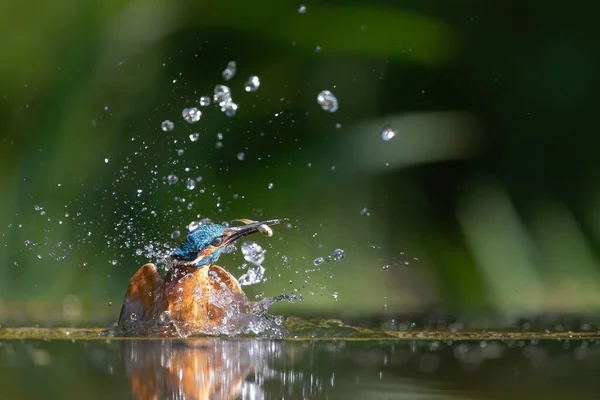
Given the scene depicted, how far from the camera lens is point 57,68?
4.57 metres

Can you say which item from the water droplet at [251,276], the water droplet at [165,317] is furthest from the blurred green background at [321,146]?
the water droplet at [165,317]

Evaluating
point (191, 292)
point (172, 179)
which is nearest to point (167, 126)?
point (172, 179)

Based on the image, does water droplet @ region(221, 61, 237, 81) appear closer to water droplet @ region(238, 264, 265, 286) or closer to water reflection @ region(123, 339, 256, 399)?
water droplet @ region(238, 264, 265, 286)

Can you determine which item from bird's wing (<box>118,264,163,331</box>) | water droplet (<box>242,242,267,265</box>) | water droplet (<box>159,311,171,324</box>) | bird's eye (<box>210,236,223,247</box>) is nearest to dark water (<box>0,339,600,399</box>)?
water droplet (<box>159,311,171,324</box>)

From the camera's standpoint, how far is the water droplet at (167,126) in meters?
4.29

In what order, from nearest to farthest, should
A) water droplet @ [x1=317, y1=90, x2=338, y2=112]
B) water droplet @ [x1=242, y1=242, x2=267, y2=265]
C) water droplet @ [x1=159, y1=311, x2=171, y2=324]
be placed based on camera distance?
1. water droplet @ [x1=159, y1=311, x2=171, y2=324]
2. water droplet @ [x1=242, y1=242, x2=267, y2=265]
3. water droplet @ [x1=317, y1=90, x2=338, y2=112]

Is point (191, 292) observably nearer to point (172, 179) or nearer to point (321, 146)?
point (172, 179)

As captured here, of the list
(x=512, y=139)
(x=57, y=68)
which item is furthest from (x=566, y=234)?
(x=57, y=68)

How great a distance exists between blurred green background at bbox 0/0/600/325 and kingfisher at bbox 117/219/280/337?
1.21m

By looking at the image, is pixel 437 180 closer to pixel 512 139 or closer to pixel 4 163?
pixel 512 139

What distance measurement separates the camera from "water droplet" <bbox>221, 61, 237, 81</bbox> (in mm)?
4284

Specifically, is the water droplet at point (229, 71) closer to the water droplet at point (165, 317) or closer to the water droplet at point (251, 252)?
the water droplet at point (251, 252)

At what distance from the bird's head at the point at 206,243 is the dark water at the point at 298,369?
64cm

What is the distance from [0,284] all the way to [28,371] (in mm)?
2741
